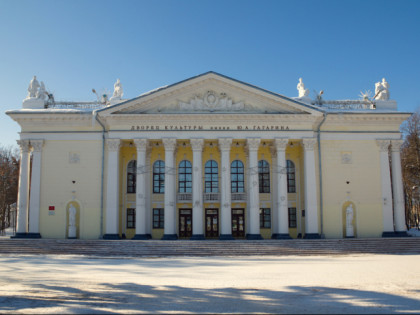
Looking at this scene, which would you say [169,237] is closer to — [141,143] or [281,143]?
[141,143]

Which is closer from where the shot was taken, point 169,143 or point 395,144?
point 169,143

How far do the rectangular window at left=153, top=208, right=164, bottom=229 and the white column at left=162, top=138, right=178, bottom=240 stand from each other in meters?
2.22

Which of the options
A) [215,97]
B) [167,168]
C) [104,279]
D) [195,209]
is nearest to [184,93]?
[215,97]

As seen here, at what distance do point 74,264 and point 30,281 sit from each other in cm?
523

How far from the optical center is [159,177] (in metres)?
28.8

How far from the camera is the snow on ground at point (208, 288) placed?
845 centimetres

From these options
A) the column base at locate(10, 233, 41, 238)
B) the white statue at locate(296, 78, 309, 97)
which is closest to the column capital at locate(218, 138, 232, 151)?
the white statue at locate(296, 78, 309, 97)

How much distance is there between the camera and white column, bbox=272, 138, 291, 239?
86.8 ft

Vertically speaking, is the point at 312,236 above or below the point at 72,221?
below

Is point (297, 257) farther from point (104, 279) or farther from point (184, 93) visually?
point (184, 93)

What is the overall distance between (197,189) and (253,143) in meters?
4.81

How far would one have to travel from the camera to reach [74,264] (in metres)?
17.3

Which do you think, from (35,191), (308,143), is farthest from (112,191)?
(308,143)

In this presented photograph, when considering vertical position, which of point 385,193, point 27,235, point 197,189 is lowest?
point 27,235
